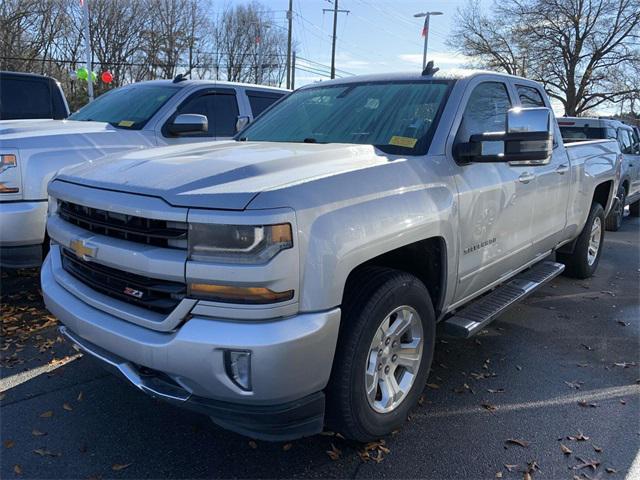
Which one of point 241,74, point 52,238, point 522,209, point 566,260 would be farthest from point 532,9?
point 52,238

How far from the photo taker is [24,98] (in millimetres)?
7961

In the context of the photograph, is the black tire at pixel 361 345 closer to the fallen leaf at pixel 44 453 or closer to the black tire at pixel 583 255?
the fallen leaf at pixel 44 453

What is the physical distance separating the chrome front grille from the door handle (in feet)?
8.47

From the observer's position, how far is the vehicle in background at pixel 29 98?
785 cm

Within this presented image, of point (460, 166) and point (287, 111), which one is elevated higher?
point (287, 111)

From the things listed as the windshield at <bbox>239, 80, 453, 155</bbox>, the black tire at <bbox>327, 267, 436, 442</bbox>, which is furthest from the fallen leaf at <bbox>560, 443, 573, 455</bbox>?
the windshield at <bbox>239, 80, 453, 155</bbox>

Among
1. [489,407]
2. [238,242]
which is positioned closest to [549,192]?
[489,407]

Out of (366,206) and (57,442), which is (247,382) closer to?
(366,206)

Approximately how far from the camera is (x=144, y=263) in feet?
7.47

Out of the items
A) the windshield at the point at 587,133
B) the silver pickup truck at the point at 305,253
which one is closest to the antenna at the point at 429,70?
the silver pickup truck at the point at 305,253

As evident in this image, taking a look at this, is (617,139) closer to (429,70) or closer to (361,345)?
(429,70)

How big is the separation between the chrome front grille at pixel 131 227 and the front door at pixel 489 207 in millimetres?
1664

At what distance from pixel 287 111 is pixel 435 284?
1.85 meters

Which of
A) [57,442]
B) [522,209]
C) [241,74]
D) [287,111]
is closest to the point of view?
[57,442]
